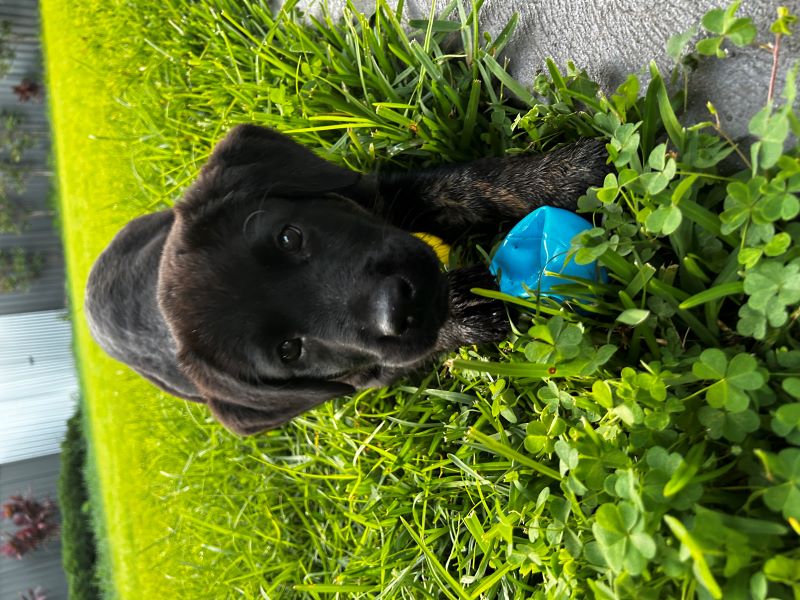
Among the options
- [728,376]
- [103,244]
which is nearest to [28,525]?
[103,244]

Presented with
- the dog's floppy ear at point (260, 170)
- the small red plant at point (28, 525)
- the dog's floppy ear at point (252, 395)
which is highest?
the dog's floppy ear at point (260, 170)

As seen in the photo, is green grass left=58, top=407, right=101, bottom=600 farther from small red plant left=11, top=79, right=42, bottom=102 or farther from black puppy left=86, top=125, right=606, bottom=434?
black puppy left=86, top=125, right=606, bottom=434

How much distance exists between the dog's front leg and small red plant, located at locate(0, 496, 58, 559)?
10965mm

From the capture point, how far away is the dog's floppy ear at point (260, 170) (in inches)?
107

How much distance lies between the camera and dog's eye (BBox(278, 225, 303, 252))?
103 inches

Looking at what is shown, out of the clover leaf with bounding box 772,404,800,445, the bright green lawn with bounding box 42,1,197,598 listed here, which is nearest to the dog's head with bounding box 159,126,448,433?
the clover leaf with bounding box 772,404,800,445

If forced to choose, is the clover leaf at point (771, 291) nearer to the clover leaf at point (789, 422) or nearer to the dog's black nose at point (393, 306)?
the clover leaf at point (789, 422)

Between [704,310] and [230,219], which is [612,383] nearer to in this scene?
[704,310]

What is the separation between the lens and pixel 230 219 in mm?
2680

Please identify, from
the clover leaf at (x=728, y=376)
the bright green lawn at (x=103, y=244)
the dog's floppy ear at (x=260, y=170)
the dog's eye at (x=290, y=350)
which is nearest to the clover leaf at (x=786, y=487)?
the clover leaf at (x=728, y=376)

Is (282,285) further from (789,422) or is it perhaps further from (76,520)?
(76,520)

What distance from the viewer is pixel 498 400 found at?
2.34 m

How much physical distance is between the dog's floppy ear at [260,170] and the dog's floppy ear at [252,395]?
0.73m

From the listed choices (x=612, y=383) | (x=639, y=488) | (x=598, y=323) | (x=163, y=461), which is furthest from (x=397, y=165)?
(x=163, y=461)
